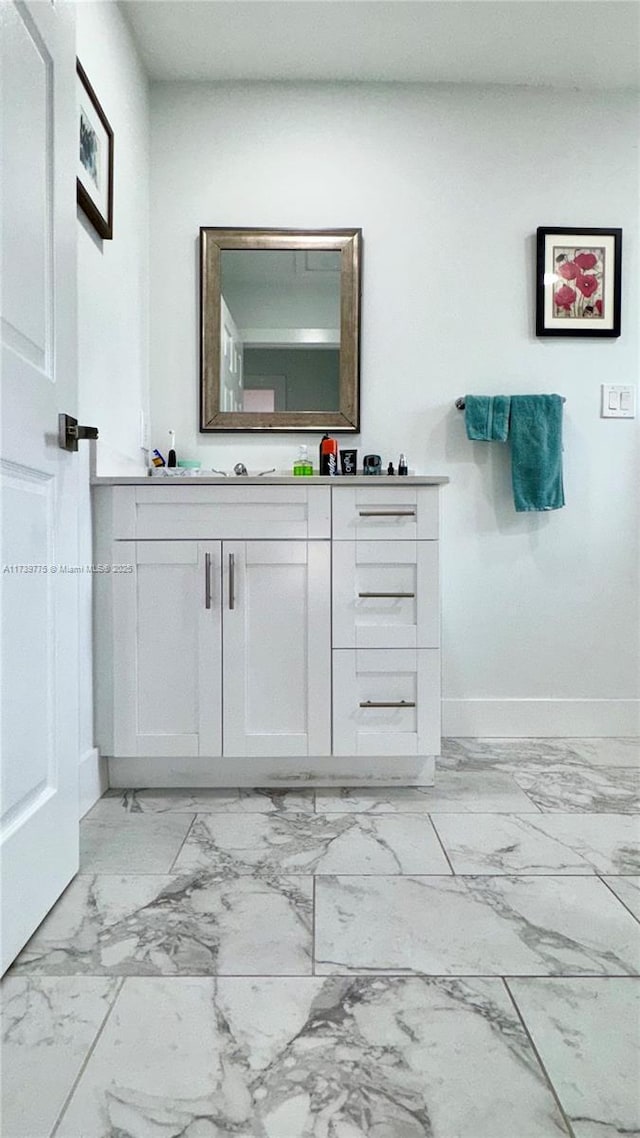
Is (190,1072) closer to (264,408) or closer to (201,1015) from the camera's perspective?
(201,1015)

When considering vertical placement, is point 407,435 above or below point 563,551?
above

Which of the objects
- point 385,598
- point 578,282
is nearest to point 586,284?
point 578,282

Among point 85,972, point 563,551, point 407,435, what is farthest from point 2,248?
point 563,551

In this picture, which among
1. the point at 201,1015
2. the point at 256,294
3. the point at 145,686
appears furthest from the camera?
the point at 256,294

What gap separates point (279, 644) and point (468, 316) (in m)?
1.44

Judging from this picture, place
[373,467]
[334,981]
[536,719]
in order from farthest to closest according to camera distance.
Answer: [536,719] < [373,467] < [334,981]

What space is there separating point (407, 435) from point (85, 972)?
1929 millimetres

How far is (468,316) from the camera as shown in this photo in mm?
2453

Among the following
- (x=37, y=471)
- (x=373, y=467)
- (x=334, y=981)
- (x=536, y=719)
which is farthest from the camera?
(x=536, y=719)

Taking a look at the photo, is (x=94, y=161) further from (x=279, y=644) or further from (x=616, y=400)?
(x=616, y=400)

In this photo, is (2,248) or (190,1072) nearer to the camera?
(190,1072)

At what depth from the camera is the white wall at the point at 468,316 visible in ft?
7.89

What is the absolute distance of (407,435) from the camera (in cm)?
246

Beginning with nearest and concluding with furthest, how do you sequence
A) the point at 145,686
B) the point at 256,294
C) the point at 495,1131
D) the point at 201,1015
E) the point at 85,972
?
the point at 495,1131
the point at 201,1015
the point at 85,972
the point at 145,686
the point at 256,294
